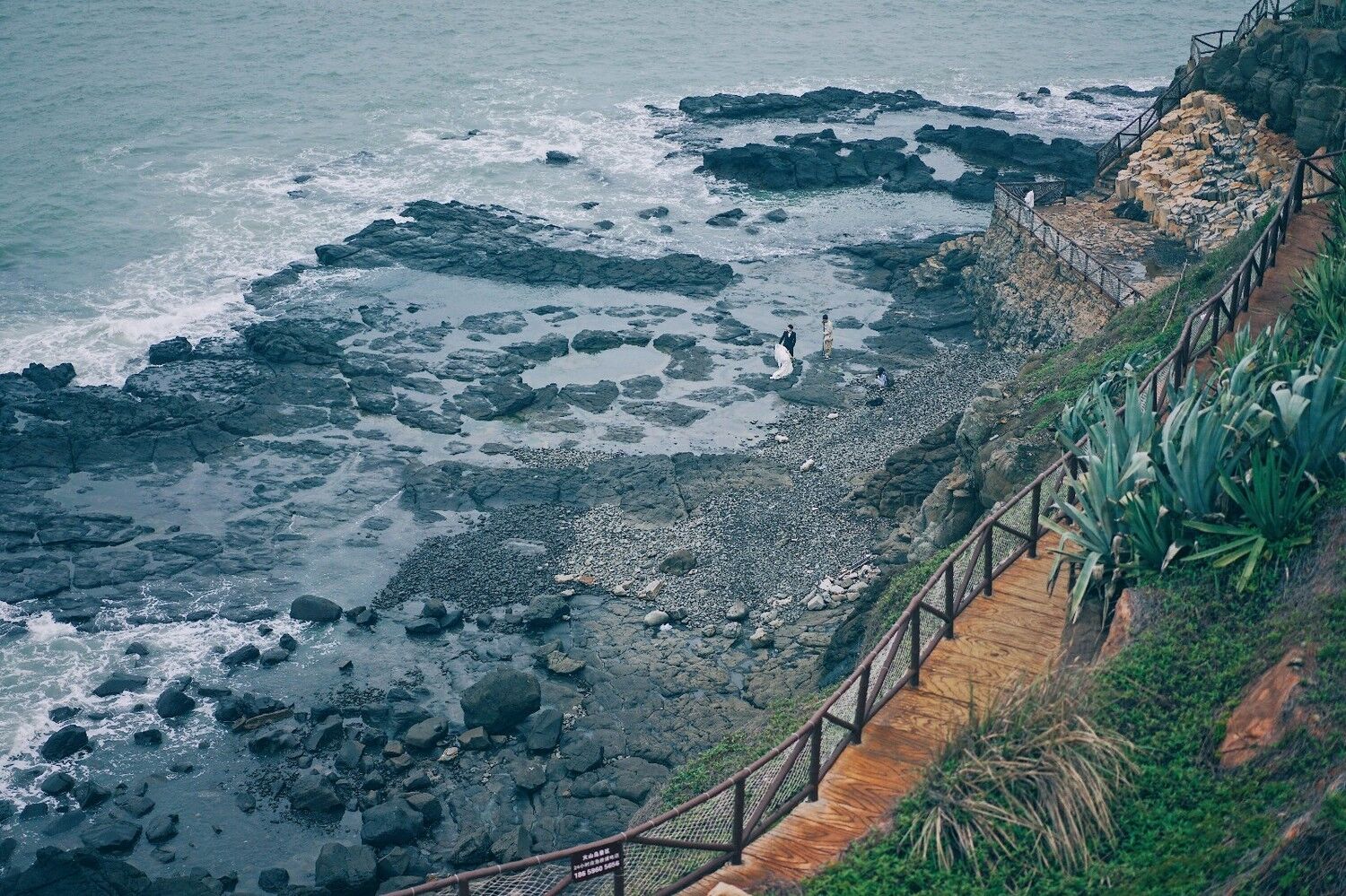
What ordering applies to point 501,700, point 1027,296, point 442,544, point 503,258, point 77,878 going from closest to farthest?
point 77,878 < point 501,700 < point 442,544 < point 1027,296 < point 503,258

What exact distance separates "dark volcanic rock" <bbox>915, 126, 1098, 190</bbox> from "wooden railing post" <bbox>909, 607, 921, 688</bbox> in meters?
40.8

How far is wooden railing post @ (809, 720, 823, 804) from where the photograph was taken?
1028 centimetres

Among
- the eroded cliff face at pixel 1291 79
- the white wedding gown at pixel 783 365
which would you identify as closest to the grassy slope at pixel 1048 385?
the eroded cliff face at pixel 1291 79

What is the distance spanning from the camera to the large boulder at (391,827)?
1920cm

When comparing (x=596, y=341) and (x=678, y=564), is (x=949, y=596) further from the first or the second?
(x=596, y=341)

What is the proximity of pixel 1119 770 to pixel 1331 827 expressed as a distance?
195 centimetres

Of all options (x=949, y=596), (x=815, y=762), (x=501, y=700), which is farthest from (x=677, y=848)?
(x=501, y=700)

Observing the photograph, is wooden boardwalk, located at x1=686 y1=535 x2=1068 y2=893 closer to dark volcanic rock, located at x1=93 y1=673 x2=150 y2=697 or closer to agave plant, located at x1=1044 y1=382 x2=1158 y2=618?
agave plant, located at x1=1044 y1=382 x2=1158 y2=618

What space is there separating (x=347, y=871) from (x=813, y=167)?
40.0 m

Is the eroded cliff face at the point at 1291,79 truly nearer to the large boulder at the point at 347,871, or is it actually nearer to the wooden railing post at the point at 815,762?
the wooden railing post at the point at 815,762

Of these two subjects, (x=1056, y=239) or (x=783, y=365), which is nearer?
(x=1056, y=239)

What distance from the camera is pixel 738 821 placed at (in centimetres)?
991

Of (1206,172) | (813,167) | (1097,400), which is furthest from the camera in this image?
(813,167)

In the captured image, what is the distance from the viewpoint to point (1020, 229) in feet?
118
